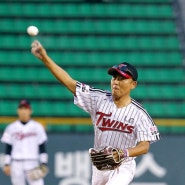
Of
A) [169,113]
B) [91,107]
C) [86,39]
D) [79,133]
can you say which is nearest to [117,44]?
[86,39]

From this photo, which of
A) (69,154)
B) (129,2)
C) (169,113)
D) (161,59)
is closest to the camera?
(69,154)

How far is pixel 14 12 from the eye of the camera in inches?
515

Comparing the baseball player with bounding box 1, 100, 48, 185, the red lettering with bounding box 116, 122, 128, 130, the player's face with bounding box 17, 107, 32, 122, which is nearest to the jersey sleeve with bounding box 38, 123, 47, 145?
the baseball player with bounding box 1, 100, 48, 185

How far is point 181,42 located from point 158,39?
1.37ft

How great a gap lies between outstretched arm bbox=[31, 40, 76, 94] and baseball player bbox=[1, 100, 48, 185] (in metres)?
4.43

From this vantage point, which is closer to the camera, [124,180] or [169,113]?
[124,180]

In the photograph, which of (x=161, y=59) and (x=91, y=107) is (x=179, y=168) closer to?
(x=161, y=59)

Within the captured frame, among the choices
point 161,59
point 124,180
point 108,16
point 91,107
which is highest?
point 108,16

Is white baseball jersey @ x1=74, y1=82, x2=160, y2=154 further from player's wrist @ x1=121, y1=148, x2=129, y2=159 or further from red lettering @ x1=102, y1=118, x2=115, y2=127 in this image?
player's wrist @ x1=121, y1=148, x2=129, y2=159

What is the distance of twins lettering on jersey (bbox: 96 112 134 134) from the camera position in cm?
604

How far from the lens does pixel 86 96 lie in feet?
19.8

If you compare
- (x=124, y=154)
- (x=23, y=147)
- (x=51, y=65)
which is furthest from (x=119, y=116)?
(x=23, y=147)

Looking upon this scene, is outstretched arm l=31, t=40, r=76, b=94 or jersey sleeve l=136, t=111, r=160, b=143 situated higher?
outstretched arm l=31, t=40, r=76, b=94

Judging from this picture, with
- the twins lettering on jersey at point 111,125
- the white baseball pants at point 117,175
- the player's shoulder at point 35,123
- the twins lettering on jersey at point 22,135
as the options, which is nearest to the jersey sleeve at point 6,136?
the twins lettering on jersey at point 22,135
